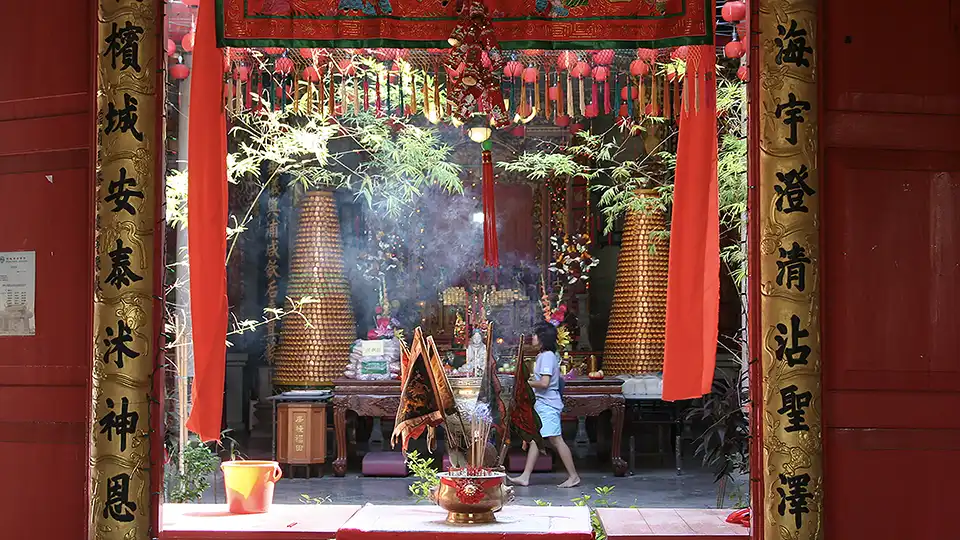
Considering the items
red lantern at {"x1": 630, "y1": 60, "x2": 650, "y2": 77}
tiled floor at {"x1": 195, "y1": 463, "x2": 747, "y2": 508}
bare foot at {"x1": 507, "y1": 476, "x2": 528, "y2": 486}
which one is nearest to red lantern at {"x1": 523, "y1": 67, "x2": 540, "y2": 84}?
red lantern at {"x1": 630, "y1": 60, "x2": 650, "y2": 77}

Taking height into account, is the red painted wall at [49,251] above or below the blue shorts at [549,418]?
above

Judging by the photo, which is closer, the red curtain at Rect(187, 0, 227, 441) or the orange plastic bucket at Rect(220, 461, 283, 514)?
the red curtain at Rect(187, 0, 227, 441)

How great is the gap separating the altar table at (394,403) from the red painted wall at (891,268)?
521cm

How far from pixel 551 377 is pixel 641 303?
2.31 meters

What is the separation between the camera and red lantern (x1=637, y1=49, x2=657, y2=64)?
3.99 meters

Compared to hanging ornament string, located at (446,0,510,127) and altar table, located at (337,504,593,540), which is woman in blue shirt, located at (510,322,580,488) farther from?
hanging ornament string, located at (446,0,510,127)

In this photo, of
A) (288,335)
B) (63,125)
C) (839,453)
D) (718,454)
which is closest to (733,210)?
(718,454)

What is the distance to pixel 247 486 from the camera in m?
4.29

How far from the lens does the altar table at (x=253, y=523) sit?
3814mm

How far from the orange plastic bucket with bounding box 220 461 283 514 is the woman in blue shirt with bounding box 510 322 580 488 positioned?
11.1 ft

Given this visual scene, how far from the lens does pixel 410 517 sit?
3.90 m

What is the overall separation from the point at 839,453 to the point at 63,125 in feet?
9.34

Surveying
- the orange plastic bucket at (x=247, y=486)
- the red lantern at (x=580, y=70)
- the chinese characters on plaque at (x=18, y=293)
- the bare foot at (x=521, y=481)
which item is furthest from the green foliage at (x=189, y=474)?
the red lantern at (x=580, y=70)

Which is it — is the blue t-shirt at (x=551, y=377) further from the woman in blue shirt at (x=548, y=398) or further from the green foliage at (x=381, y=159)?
the green foliage at (x=381, y=159)
